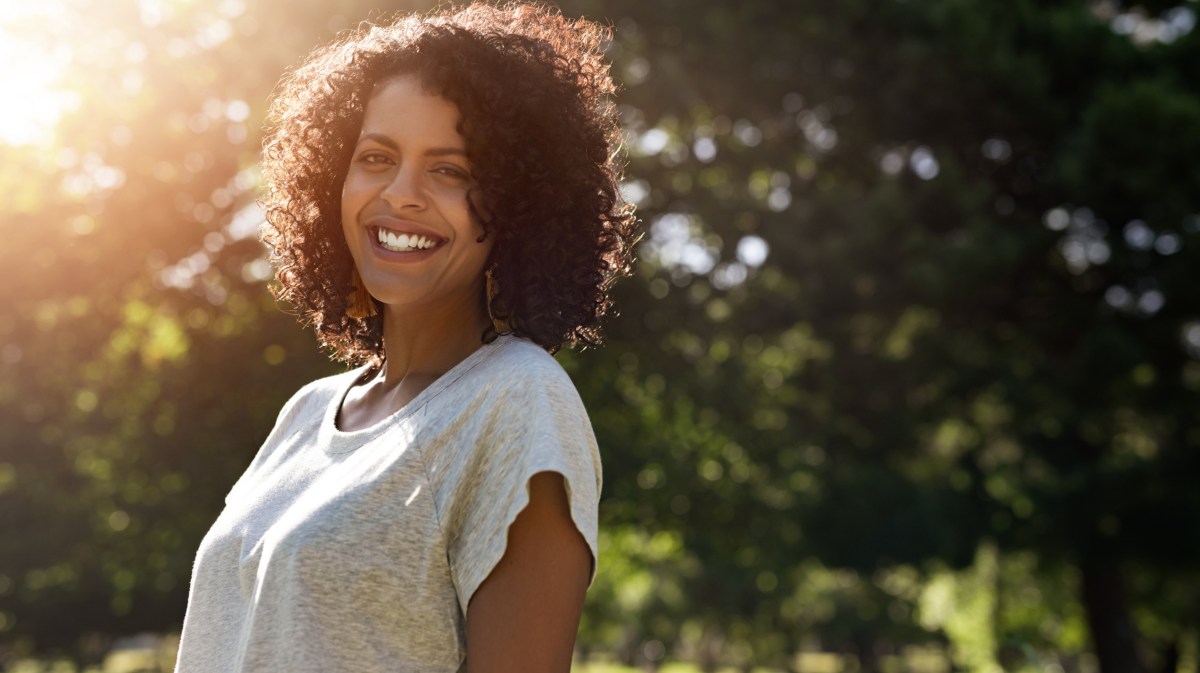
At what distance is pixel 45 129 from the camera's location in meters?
15.3

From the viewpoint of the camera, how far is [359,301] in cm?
232

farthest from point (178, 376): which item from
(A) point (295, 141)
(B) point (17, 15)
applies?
(A) point (295, 141)

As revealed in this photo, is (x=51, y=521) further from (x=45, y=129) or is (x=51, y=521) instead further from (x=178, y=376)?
(x=45, y=129)

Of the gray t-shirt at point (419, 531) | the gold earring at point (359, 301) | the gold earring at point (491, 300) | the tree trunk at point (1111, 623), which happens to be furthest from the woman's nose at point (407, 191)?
the tree trunk at point (1111, 623)

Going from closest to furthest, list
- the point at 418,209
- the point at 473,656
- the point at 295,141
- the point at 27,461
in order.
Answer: the point at 473,656 < the point at 418,209 < the point at 295,141 < the point at 27,461

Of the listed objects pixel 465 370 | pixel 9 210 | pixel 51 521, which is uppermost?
pixel 9 210

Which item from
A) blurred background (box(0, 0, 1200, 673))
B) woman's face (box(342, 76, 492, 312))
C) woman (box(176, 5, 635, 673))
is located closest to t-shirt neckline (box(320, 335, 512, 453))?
woman (box(176, 5, 635, 673))

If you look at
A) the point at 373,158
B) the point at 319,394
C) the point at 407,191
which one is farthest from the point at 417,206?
the point at 319,394

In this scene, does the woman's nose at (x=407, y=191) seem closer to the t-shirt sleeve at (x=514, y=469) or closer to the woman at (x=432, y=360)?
the woman at (x=432, y=360)

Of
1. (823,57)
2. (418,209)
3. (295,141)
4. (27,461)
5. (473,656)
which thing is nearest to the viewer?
(473,656)

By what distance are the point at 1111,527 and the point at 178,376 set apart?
12.3 meters

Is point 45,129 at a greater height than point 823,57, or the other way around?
point 823,57

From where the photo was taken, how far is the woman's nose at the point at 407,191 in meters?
1.87

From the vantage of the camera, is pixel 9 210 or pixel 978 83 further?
pixel 978 83
